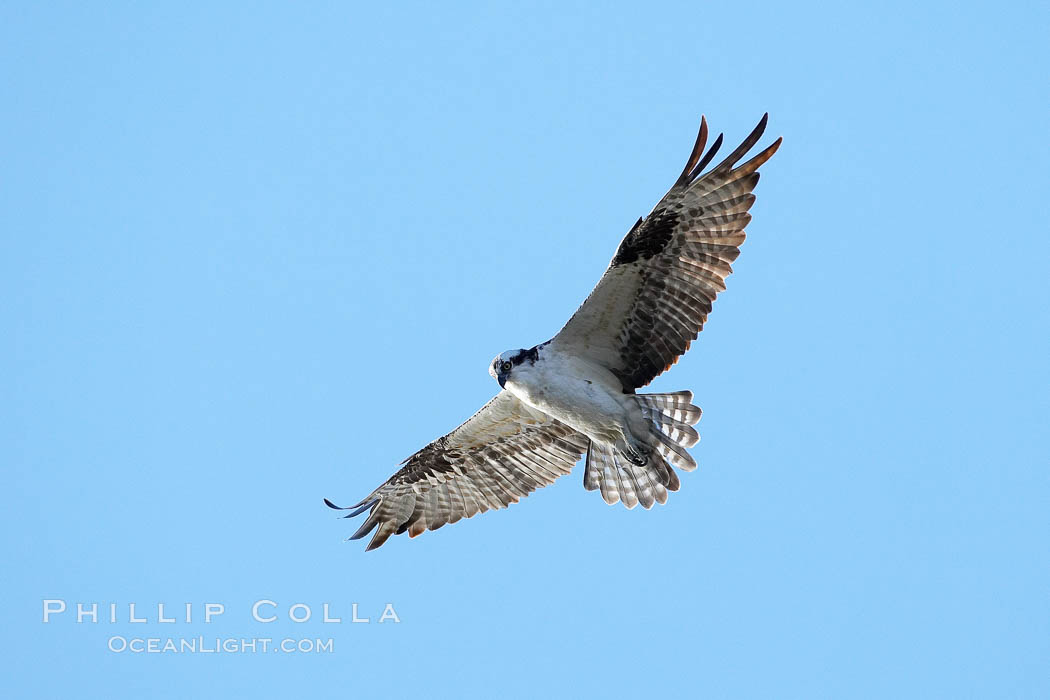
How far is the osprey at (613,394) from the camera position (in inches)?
428

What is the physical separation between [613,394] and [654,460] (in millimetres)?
793

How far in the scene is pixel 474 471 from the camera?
12.7 metres

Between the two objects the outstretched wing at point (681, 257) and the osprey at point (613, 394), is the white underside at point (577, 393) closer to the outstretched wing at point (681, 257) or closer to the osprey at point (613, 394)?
the osprey at point (613, 394)

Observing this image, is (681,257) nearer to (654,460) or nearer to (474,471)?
(654,460)

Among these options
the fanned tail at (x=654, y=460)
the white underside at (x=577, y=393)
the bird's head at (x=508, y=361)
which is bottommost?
the fanned tail at (x=654, y=460)

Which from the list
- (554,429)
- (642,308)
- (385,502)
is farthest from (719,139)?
(385,502)

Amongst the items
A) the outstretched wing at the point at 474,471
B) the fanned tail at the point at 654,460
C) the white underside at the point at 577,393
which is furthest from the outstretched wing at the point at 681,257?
the outstretched wing at the point at 474,471

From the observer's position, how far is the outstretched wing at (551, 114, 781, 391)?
1080cm

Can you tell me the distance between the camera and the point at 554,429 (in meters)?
12.3

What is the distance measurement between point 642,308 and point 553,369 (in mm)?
1037

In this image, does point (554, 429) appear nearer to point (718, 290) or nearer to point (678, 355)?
point (678, 355)

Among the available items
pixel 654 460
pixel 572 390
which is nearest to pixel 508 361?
pixel 572 390

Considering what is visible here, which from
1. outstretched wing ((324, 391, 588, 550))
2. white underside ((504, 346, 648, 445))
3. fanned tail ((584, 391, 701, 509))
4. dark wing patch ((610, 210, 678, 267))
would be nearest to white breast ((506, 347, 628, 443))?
white underside ((504, 346, 648, 445))

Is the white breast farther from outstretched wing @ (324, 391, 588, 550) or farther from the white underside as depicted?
outstretched wing @ (324, 391, 588, 550)
